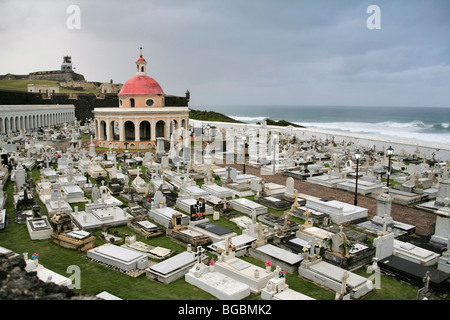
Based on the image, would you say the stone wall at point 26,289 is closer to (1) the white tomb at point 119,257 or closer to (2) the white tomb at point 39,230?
(1) the white tomb at point 119,257

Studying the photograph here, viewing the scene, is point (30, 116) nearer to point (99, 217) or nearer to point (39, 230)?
point (99, 217)

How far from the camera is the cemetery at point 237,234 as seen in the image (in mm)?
8844

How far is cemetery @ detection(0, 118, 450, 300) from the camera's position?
29.0ft

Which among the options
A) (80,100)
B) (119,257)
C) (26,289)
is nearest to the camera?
(26,289)

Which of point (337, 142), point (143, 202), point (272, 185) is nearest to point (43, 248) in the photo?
point (143, 202)

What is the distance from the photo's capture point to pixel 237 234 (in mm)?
12320

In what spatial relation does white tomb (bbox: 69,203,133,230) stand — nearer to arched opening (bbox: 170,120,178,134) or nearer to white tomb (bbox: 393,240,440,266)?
white tomb (bbox: 393,240,440,266)

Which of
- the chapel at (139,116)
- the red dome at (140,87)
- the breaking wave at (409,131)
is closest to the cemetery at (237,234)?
the chapel at (139,116)

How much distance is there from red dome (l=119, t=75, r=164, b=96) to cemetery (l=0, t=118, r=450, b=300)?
61.6 ft

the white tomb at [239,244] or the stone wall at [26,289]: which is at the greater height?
the stone wall at [26,289]

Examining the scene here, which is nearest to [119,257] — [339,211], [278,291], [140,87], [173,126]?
[278,291]

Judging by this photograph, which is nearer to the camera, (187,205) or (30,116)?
(187,205)

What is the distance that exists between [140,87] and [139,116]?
406 centimetres
